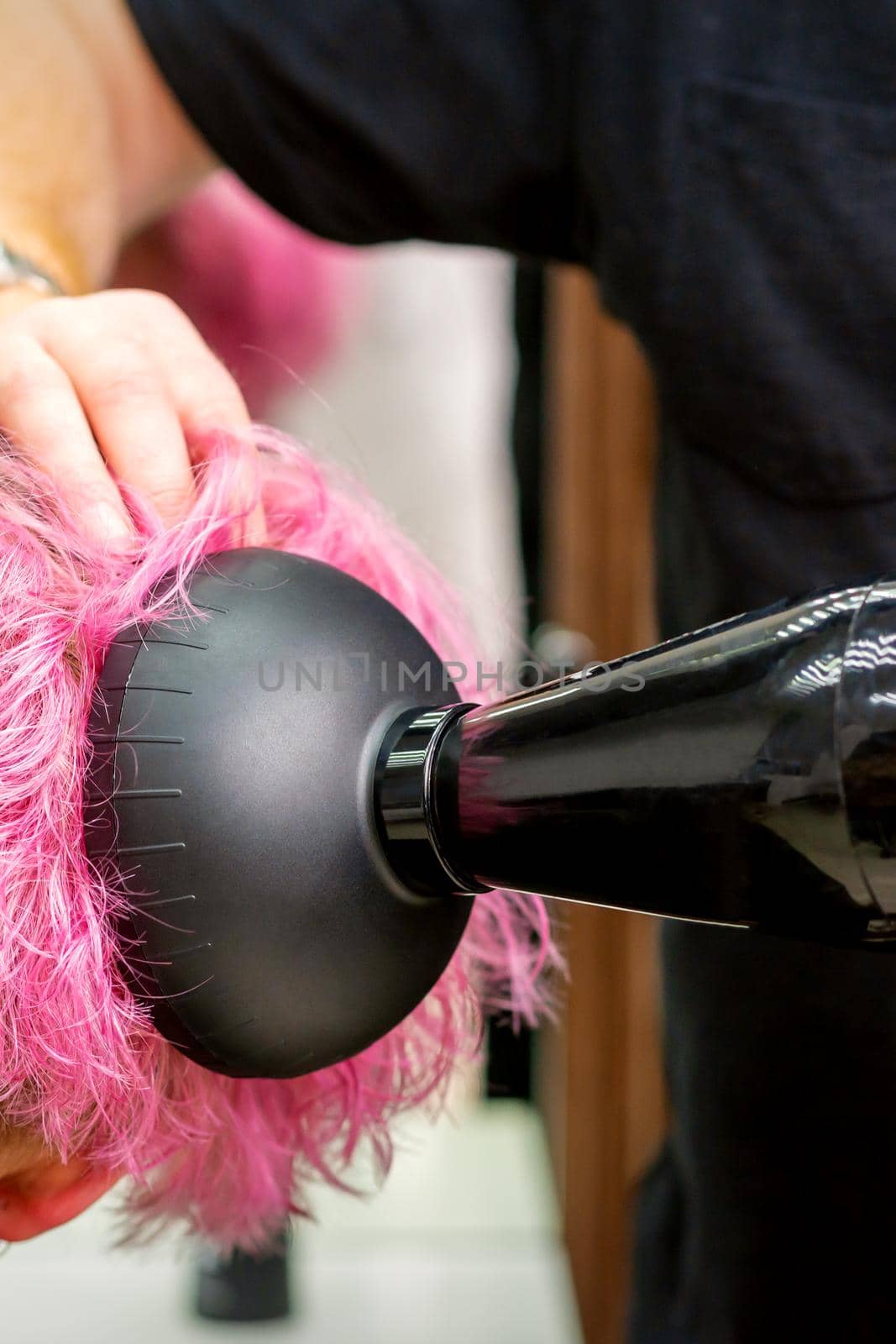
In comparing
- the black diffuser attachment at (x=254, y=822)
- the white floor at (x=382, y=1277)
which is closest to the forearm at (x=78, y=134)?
the black diffuser attachment at (x=254, y=822)

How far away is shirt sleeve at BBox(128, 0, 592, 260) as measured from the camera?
46cm

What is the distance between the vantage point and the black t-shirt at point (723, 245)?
430 millimetres

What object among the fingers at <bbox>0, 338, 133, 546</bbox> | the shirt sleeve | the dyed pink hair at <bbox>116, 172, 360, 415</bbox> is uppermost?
the dyed pink hair at <bbox>116, 172, 360, 415</bbox>

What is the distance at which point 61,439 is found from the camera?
1.04ft

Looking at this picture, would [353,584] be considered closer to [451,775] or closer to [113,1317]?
[451,775]

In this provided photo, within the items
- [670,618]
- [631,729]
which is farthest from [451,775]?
[670,618]

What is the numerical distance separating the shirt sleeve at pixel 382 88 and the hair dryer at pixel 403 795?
0.83ft

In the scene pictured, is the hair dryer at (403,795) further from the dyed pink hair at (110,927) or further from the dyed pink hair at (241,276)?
the dyed pink hair at (241,276)

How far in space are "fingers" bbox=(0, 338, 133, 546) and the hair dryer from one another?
0.03 m

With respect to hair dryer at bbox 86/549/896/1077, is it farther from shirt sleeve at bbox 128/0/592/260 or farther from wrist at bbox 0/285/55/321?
shirt sleeve at bbox 128/0/592/260

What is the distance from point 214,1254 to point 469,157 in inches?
32.3

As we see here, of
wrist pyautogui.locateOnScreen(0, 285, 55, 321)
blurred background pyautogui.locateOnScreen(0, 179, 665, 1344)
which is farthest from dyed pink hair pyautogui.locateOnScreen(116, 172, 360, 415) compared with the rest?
wrist pyautogui.locateOnScreen(0, 285, 55, 321)

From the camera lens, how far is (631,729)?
26 cm

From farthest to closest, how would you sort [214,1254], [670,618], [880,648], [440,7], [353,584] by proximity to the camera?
[214,1254], [670,618], [440,7], [353,584], [880,648]
